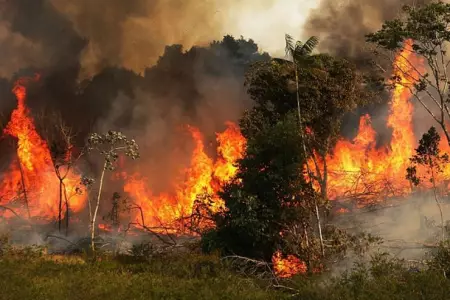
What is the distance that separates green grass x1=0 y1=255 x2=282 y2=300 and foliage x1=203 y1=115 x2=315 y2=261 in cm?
206

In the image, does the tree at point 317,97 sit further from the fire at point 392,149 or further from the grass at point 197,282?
the fire at point 392,149

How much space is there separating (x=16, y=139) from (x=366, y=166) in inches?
1738

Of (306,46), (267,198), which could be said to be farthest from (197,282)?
(306,46)

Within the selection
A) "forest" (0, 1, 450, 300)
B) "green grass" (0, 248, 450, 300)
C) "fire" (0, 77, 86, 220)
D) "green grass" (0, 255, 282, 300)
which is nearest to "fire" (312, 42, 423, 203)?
"forest" (0, 1, 450, 300)

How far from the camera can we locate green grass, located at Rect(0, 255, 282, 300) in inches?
608

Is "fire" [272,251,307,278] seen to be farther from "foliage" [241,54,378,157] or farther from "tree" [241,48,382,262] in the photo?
"foliage" [241,54,378,157]

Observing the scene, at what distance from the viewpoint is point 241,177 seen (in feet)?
72.7

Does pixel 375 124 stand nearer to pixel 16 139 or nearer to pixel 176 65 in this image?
pixel 176 65

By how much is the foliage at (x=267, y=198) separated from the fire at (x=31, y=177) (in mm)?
33422

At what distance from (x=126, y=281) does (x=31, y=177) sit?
133 feet

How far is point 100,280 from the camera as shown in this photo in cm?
1831

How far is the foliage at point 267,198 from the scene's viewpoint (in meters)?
20.7

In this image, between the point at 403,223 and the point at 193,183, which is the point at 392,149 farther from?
the point at 193,183

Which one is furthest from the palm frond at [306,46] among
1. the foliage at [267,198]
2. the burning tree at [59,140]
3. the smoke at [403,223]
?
the burning tree at [59,140]
